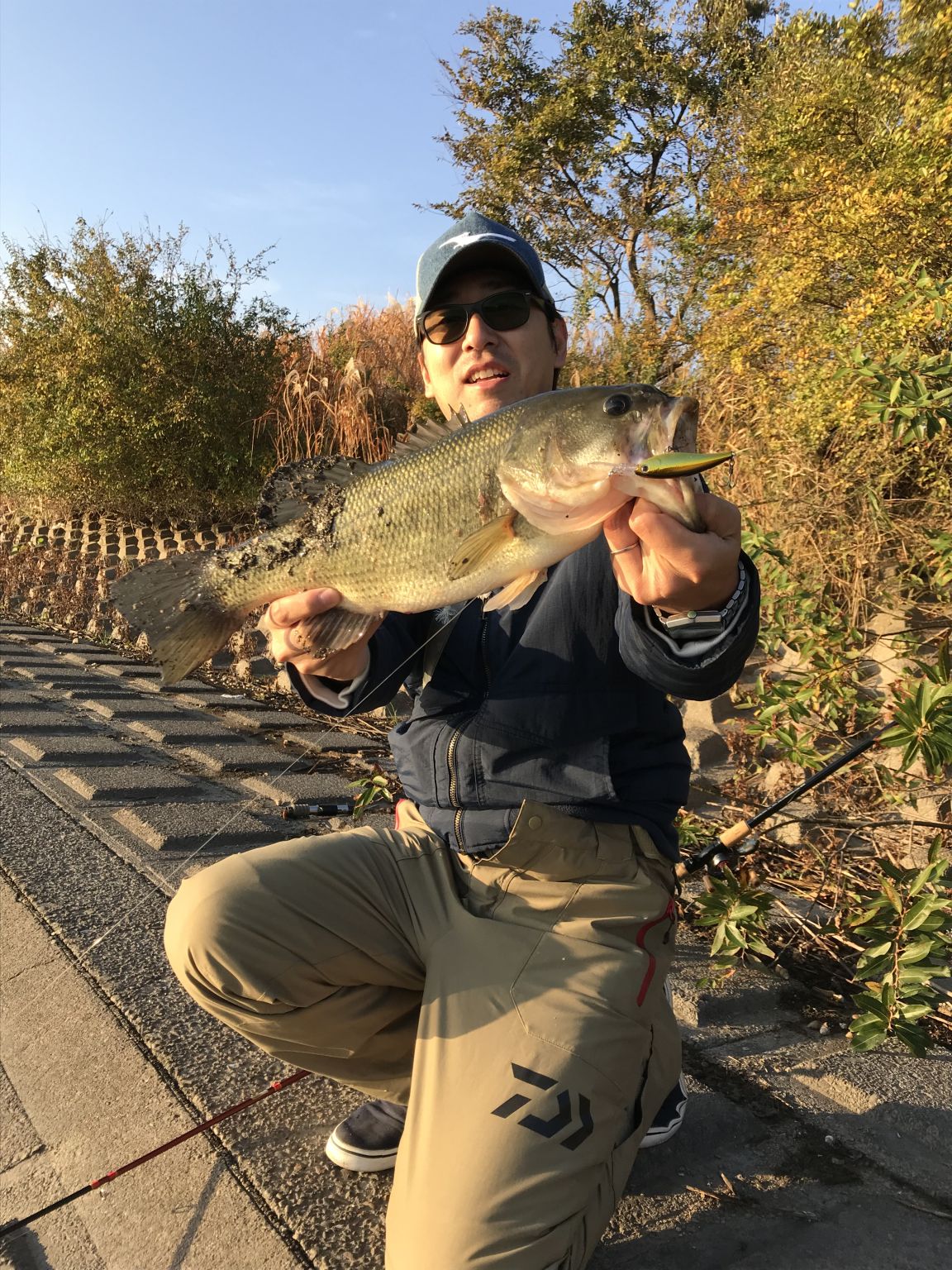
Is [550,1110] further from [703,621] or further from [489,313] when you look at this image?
[489,313]

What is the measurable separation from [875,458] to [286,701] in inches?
206

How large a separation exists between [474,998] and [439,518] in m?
1.19

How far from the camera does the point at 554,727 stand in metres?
2.28

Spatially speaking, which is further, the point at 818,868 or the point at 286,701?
the point at 286,701

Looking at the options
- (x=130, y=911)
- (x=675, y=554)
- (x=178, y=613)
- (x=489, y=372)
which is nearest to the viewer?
(x=675, y=554)

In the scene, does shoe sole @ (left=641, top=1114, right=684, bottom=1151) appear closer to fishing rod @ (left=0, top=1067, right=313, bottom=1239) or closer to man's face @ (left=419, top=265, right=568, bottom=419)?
fishing rod @ (left=0, top=1067, right=313, bottom=1239)

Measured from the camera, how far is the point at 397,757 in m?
2.62

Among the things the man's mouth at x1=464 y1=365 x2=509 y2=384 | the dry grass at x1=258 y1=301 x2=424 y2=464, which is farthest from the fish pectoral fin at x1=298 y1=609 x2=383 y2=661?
the dry grass at x1=258 y1=301 x2=424 y2=464

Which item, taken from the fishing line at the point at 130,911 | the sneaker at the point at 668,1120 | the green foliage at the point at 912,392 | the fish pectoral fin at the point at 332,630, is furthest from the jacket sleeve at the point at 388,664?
the green foliage at the point at 912,392

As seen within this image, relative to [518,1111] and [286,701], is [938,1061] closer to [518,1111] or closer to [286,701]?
[518,1111]

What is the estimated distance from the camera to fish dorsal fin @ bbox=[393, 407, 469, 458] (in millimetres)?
2367

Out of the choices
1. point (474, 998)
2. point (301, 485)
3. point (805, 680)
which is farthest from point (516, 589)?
point (805, 680)

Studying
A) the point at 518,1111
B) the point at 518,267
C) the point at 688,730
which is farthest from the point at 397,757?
the point at 688,730

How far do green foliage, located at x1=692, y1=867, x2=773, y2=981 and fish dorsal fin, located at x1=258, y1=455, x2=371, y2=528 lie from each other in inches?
72.7
